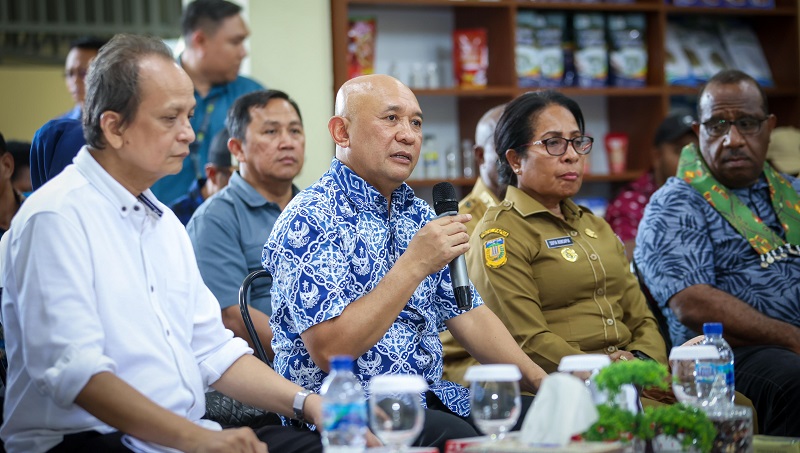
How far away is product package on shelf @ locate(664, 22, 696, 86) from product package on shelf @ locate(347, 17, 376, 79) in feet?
5.65

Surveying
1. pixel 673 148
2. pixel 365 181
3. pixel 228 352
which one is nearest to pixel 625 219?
pixel 673 148

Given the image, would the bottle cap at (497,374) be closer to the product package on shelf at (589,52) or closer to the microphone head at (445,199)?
the microphone head at (445,199)

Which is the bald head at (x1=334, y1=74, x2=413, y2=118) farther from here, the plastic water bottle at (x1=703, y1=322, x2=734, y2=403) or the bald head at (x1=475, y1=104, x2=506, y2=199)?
the bald head at (x1=475, y1=104, x2=506, y2=199)

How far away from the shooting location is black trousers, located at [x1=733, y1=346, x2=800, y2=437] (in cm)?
277

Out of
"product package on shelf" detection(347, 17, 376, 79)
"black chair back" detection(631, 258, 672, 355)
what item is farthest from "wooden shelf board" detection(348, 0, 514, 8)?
"black chair back" detection(631, 258, 672, 355)

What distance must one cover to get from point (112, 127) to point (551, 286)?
1.43 m

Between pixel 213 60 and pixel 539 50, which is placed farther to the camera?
pixel 539 50

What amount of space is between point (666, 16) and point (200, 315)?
4.47 meters

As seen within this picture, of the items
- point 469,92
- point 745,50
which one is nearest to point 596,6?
point 469,92

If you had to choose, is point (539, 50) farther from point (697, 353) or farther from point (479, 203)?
point (697, 353)

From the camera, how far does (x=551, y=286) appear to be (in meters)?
2.81

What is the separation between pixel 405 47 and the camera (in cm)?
528

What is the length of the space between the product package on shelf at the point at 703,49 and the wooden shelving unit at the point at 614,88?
0.28 ft

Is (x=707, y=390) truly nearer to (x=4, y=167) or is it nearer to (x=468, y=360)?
(x=468, y=360)
